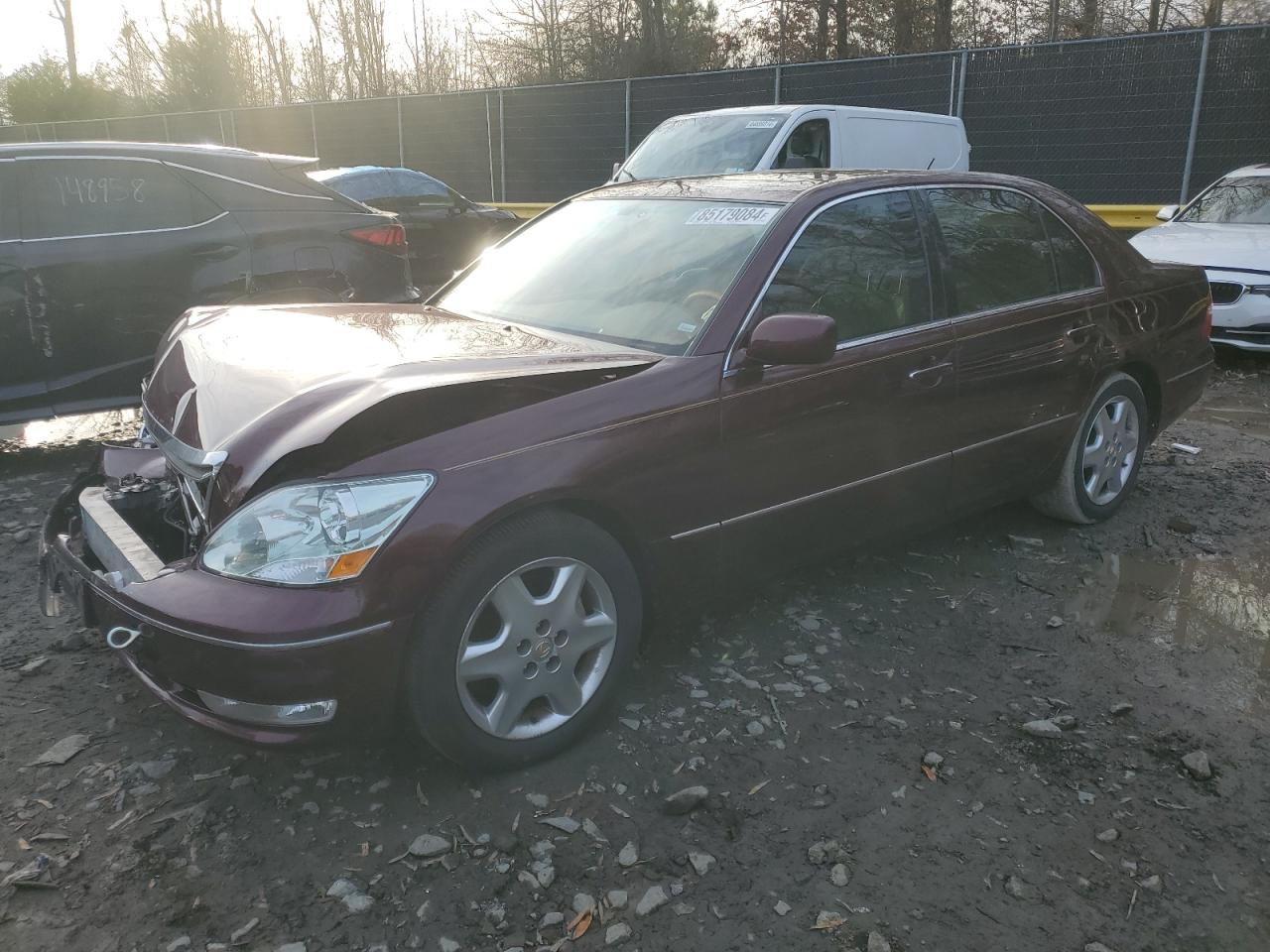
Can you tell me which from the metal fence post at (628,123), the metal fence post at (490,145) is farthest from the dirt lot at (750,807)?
the metal fence post at (490,145)

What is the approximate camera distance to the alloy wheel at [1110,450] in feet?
15.2

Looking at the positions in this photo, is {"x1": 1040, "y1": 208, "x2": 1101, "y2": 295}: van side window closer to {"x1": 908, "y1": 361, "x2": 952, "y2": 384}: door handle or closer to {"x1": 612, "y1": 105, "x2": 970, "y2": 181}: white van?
{"x1": 908, "y1": 361, "x2": 952, "y2": 384}: door handle

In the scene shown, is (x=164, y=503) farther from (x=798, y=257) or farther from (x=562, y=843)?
(x=798, y=257)

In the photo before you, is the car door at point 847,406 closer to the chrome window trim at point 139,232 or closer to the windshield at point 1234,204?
the chrome window trim at point 139,232

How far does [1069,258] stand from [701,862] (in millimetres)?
3213

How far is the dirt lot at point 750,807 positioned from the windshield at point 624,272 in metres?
1.17

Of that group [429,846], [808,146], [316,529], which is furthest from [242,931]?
[808,146]

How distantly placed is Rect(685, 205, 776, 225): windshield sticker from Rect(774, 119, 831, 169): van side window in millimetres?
6091

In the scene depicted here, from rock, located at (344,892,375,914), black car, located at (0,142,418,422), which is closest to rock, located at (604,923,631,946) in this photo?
rock, located at (344,892,375,914)

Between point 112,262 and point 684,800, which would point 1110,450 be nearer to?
point 684,800

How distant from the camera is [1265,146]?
1170cm

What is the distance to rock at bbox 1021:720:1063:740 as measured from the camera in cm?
308

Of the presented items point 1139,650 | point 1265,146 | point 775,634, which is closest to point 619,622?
point 775,634

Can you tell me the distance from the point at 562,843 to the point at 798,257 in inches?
79.9
